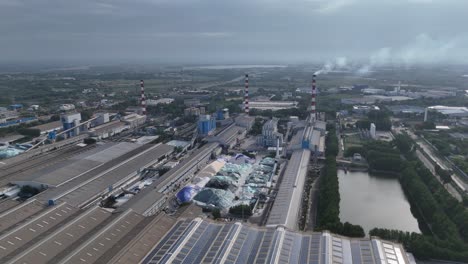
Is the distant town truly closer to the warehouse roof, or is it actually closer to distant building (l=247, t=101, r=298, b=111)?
the warehouse roof

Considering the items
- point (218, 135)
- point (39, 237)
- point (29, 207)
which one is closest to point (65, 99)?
point (218, 135)

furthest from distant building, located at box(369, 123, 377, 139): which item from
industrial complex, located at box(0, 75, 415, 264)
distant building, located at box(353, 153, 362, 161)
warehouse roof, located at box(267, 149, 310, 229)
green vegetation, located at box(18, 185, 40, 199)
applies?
green vegetation, located at box(18, 185, 40, 199)

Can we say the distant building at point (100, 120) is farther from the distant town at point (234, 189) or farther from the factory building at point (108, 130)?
the factory building at point (108, 130)

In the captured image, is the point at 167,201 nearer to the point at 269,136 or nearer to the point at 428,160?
the point at 269,136

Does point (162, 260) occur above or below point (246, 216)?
above

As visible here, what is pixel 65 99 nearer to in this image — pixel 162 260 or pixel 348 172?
pixel 348 172

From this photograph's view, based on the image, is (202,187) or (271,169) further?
(271,169)

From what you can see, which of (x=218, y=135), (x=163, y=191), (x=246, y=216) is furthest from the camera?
(x=218, y=135)
